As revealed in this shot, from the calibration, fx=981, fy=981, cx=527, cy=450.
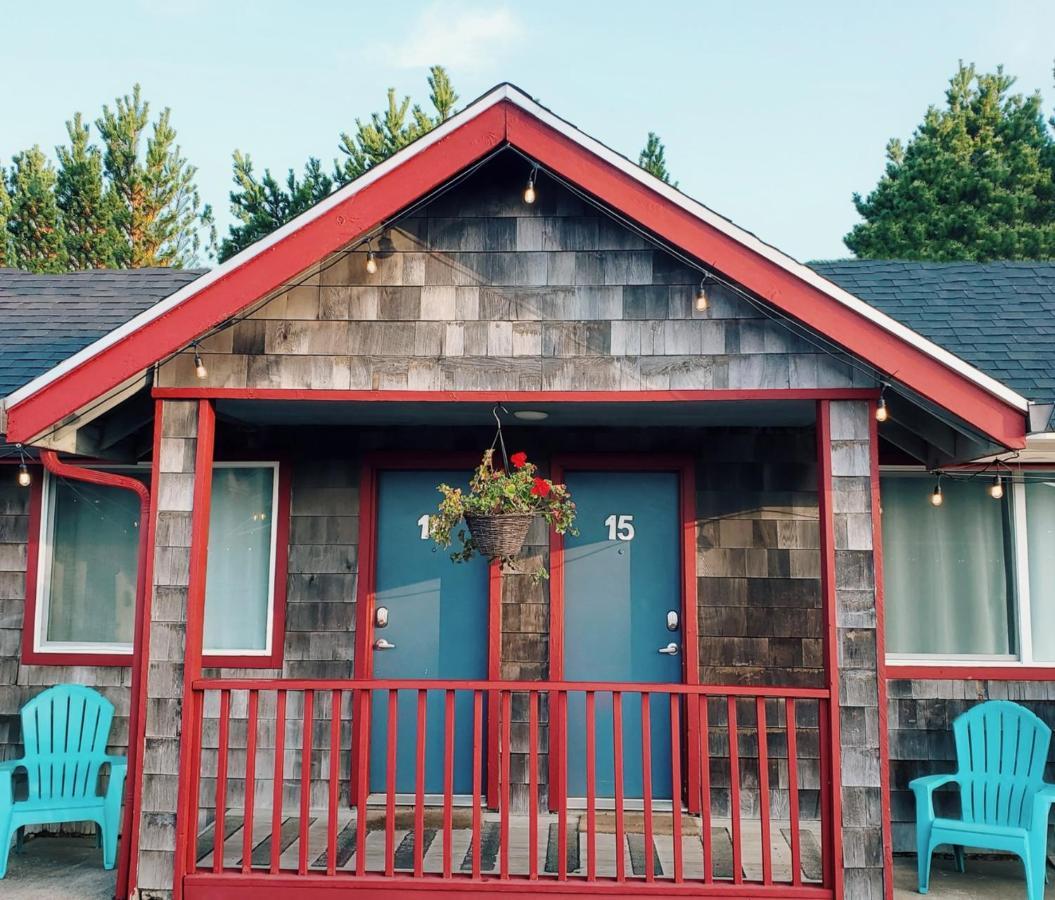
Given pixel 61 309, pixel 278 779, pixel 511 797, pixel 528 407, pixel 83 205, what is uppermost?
pixel 83 205

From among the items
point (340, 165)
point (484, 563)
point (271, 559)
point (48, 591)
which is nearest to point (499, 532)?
point (484, 563)

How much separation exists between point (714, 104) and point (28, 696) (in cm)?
1771

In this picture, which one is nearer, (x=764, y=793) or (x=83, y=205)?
(x=764, y=793)

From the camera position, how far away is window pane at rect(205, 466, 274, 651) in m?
5.77

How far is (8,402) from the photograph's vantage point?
14.0 feet

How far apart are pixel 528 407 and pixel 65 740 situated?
312cm

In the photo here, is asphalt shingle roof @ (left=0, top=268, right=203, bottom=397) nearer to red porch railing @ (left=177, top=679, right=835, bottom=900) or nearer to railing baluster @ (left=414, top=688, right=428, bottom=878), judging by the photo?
red porch railing @ (left=177, top=679, right=835, bottom=900)

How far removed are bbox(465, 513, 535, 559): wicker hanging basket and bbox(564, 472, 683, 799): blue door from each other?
1.23 metres

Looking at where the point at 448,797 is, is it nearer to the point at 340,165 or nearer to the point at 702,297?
the point at 702,297

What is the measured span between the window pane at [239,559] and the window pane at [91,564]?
0.48 m

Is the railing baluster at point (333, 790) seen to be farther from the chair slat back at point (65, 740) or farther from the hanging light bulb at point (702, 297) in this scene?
the hanging light bulb at point (702, 297)

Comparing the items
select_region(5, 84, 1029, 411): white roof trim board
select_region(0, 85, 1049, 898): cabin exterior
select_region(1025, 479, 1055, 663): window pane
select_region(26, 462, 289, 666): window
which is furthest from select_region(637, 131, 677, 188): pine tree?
select_region(5, 84, 1029, 411): white roof trim board

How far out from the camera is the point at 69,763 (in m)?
5.29

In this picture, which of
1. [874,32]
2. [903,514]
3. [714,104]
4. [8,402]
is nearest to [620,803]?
[903,514]
